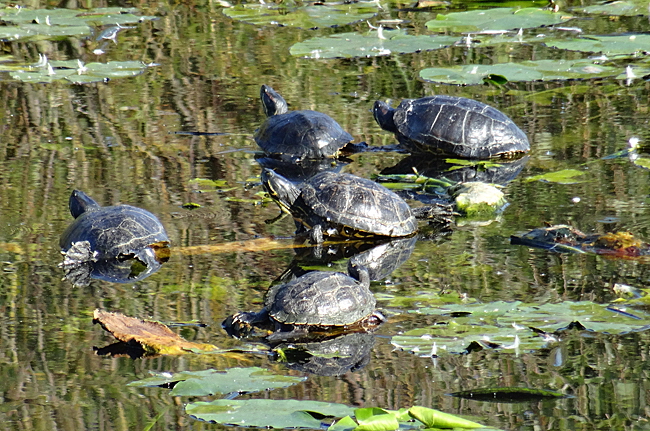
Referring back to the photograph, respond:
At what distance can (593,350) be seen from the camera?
11.6ft

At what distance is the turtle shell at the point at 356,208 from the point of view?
5094mm

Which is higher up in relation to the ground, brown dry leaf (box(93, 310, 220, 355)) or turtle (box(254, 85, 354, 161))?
turtle (box(254, 85, 354, 161))

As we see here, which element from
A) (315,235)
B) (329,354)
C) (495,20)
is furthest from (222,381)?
(495,20)

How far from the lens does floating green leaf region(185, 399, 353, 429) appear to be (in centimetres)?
284

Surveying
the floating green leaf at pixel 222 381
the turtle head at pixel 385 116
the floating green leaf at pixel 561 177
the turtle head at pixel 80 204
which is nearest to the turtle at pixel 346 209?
the floating green leaf at pixel 561 177

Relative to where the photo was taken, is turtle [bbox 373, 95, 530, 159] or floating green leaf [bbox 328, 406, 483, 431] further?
turtle [bbox 373, 95, 530, 159]

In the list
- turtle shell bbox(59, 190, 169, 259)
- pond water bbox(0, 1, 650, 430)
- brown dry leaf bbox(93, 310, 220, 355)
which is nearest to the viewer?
pond water bbox(0, 1, 650, 430)

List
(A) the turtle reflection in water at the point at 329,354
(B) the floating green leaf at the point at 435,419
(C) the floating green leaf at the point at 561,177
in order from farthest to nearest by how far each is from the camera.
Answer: (C) the floating green leaf at the point at 561,177
(A) the turtle reflection in water at the point at 329,354
(B) the floating green leaf at the point at 435,419

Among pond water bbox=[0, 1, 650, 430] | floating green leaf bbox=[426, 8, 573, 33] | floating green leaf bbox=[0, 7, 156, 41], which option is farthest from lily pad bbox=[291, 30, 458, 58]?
floating green leaf bbox=[0, 7, 156, 41]

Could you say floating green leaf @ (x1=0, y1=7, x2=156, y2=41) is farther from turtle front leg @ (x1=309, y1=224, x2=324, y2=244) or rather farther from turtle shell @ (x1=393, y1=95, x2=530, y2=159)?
turtle front leg @ (x1=309, y1=224, x2=324, y2=244)

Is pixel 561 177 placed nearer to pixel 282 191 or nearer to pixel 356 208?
pixel 356 208

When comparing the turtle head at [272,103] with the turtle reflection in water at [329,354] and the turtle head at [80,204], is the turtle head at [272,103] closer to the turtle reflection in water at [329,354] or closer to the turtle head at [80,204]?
the turtle head at [80,204]

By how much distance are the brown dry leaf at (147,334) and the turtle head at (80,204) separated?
139 cm

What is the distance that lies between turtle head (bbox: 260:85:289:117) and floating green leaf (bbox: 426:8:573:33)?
8.47ft
